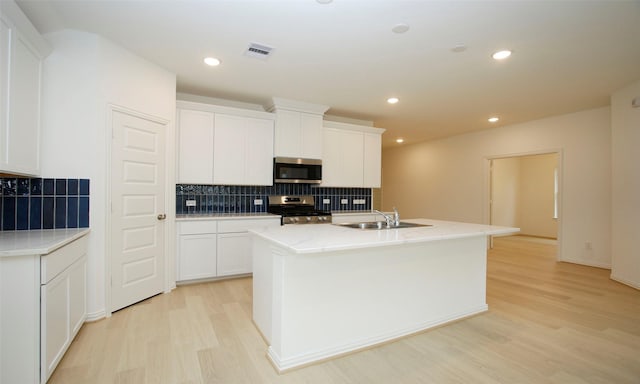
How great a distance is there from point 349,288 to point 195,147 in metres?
2.80

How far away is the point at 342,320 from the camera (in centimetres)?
219

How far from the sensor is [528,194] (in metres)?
8.18

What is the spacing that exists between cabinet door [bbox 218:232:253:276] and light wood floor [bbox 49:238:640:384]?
543 millimetres

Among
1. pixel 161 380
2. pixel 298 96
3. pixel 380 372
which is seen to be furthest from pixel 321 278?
pixel 298 96

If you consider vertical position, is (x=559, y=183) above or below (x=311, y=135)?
below

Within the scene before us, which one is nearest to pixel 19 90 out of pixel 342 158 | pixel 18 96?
pixel 18 96

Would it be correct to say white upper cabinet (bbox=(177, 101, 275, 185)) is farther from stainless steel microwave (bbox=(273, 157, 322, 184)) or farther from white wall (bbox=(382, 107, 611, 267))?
→ white wall (bbox=(382, 107, 611, 267))

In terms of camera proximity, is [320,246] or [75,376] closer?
[320,246]

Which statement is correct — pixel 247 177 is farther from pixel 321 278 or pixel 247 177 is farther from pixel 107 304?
pixel 321 278

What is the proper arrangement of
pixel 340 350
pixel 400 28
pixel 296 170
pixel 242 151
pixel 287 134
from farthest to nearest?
1. pixel 296 170
2. pixel 287 134
3. pixel 242 151
4. pixel 400 28
5. pixel 340 350

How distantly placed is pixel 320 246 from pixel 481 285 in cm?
211

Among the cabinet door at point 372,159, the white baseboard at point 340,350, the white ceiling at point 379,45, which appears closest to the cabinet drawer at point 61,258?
the white baseboard at point 340,350

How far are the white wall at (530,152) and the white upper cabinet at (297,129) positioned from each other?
3703mm

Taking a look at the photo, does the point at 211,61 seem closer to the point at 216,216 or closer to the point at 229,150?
the point at 229,150
